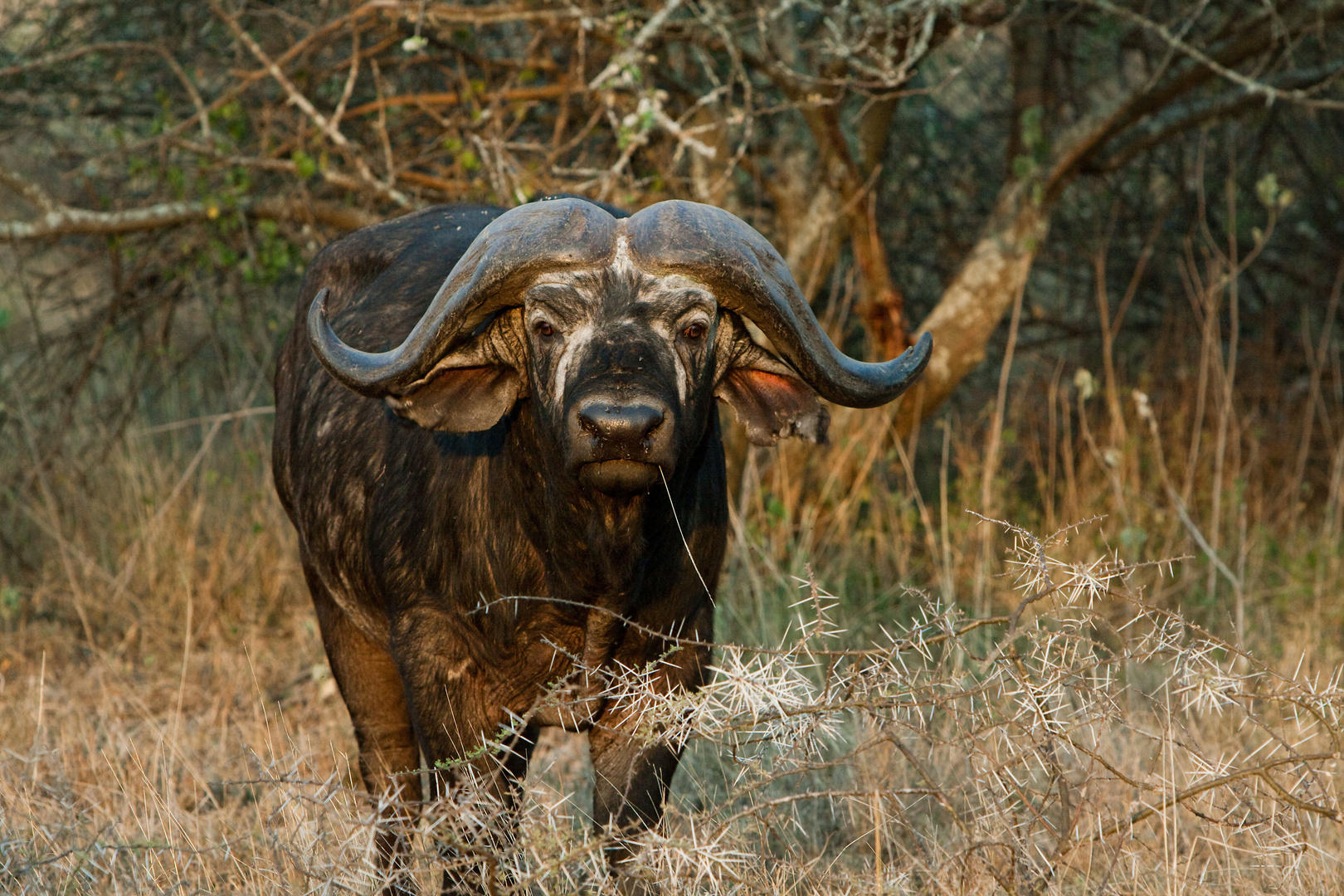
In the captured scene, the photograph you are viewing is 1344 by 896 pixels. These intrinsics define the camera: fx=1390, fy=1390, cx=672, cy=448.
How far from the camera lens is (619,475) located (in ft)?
9.34

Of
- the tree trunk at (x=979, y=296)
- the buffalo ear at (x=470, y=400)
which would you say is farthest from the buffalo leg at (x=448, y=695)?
the tree trunk at (x=979, y=296)

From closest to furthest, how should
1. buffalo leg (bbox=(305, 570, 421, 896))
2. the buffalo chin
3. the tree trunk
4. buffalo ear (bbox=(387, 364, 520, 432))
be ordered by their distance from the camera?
the buffalo chin → buffalo ear (bbox=(387, 364, 520, 432)) → buffalo leg (bbox=(305, 570, 421, 896)) → the tree trunk

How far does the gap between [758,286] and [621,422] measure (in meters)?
0.54

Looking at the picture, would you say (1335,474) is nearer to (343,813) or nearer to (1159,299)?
(1159,299)

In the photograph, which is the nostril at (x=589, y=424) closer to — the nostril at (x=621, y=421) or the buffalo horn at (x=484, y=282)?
the nostril at (x=621, y=421)

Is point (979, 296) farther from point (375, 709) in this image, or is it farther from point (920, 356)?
point (375, 709)

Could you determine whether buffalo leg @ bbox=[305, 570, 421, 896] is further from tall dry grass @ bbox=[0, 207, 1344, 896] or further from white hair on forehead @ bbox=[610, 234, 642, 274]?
white hair on forehead @ bbox=[610, 234, 642, 274]

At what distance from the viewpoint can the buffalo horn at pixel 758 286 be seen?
3051 mm

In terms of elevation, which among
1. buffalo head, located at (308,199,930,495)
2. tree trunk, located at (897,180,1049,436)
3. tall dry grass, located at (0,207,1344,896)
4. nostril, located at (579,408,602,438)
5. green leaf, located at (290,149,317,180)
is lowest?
tall dry grass, located at (0,207,1344,896)

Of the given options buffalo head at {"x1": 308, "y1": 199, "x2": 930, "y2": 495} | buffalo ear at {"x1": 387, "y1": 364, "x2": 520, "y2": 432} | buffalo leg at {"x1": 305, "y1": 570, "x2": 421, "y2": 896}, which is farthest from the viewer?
buffalo leg at {"x1": 305, "y1": 570, "x2": 421, "y2": 896}

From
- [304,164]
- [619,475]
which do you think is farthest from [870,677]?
[304,164]

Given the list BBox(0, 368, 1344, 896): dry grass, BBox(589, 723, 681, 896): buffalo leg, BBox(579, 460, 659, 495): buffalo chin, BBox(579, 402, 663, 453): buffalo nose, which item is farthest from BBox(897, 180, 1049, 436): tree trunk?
BBox(579, 402, 663, 453): buffalo nose

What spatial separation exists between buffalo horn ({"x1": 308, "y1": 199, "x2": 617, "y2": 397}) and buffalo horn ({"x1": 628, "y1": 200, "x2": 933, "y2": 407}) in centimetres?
11

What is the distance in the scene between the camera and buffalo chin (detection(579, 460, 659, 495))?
112 inches
